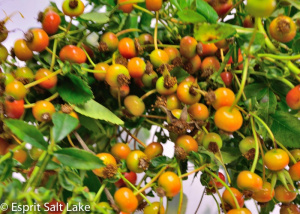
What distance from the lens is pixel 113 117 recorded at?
1.47ft

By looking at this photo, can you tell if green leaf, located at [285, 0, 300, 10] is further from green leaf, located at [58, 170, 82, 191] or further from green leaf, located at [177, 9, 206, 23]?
green leaf, located at [58, 170, 82, 191]

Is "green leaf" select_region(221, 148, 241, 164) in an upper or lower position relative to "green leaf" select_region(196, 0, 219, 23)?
lower

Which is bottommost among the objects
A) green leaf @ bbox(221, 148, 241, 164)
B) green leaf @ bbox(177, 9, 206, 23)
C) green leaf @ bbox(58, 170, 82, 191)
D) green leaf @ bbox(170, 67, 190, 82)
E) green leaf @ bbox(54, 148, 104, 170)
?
green leaf @ bbox(221, 148, 241, 164)

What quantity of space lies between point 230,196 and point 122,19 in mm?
273

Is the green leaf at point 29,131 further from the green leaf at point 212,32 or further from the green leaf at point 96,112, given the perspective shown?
the green leaf at point 212,32

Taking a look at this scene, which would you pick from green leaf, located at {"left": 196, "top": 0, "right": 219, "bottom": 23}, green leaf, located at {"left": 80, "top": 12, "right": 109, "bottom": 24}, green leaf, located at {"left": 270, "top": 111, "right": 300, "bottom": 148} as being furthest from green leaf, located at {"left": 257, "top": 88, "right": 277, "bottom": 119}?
green leaf, located at {"left": 80, "top": 12, "right": 109, "bottom": 24}

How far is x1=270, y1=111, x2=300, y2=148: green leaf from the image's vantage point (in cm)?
44

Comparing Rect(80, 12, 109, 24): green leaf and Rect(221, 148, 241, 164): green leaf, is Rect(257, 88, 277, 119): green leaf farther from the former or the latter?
Rect(80, 12, 109, 24): green leaf

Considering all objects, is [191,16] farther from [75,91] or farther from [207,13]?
[75,91]

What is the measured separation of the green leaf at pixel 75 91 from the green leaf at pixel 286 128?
0.23m

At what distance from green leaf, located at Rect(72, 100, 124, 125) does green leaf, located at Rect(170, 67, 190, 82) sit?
0.29ft

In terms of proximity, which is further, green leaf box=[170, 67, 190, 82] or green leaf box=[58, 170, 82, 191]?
green leaf box=[170, 67, 190, 82]

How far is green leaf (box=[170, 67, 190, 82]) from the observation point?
45cm

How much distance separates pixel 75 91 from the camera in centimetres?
44
